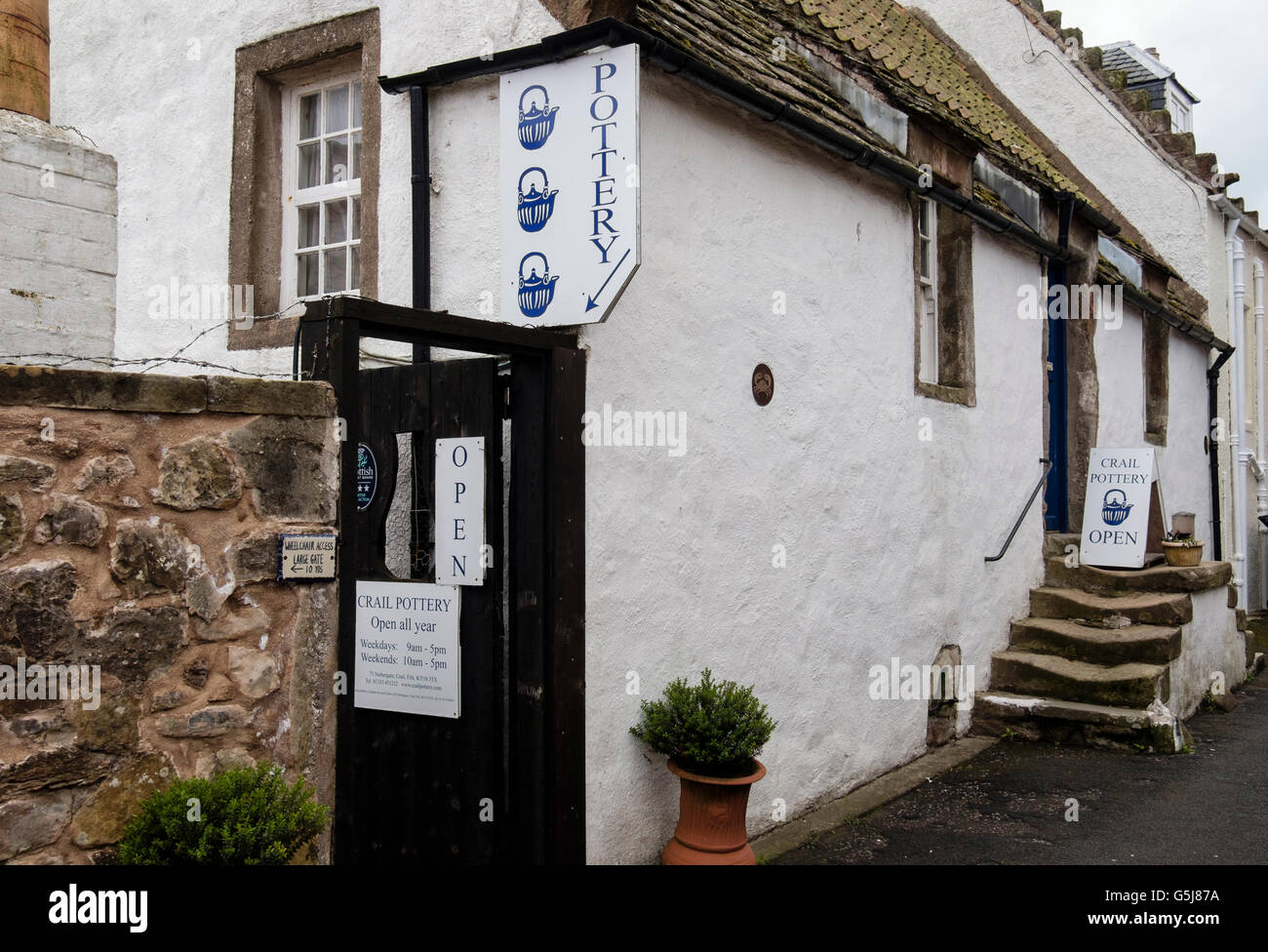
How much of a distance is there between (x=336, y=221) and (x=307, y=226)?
22cm

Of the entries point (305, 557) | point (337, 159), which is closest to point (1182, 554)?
point (337, 159)

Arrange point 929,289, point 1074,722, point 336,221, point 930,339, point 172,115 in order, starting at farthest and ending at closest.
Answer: point 930,339 → point 929,289 → point 1074,722 → point 172,115 → point 336,221

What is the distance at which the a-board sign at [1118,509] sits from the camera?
393 inches

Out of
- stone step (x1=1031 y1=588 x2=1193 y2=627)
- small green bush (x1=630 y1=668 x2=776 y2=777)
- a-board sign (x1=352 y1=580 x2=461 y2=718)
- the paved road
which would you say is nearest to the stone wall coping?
a-board sign (x1=352 y1=580 x2=461 y2=718)

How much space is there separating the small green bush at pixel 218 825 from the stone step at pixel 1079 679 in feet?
22.2

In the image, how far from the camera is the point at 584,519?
4926mm

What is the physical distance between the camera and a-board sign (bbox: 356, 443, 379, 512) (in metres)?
5.22

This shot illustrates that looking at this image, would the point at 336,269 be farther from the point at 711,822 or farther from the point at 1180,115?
the point at 1180,115

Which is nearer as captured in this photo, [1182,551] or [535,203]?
[535,203]

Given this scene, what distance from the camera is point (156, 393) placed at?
10.4ft

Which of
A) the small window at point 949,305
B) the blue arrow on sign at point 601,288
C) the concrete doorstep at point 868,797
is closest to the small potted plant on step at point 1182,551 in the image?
the small window at point 949,305

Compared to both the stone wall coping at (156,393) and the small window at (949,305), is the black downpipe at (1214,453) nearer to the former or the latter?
the small window at (949,305)
